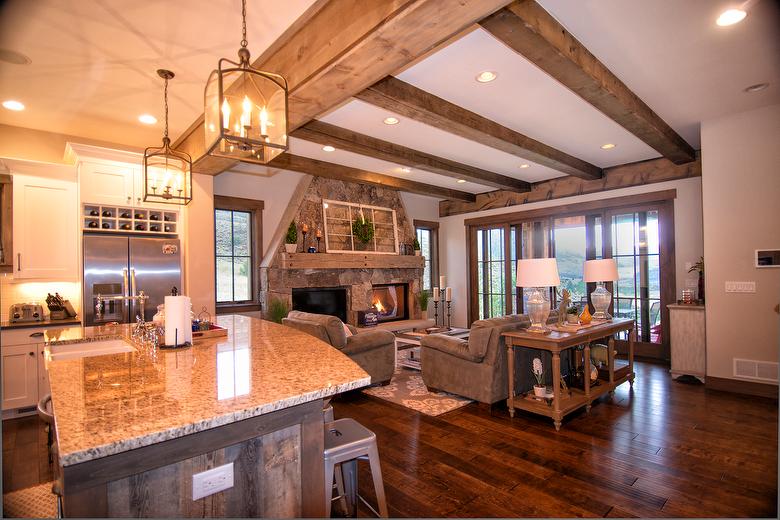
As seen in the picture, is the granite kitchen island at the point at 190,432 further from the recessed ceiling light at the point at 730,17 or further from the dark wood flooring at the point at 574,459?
the recessed ceiling light at the point at 730,17

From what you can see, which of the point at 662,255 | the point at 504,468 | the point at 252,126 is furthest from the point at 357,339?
the point at 662,255

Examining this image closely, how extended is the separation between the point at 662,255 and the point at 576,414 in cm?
331

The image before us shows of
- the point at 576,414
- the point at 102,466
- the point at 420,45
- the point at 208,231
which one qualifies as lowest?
the point at 576,414

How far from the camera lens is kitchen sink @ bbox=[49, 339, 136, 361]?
2.43 m

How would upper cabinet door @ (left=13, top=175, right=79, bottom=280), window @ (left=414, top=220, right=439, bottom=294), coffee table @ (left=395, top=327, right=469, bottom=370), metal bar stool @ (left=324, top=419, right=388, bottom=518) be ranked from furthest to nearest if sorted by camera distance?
window @ (left=414, top=220, right=439, bottom=294) < coffee table @ (left=395, top=327, right=469, bottom=370) < upper cabinet door @ (left=13, top=175, right=79, bottom=280) < metal bar stool @ (left=324, top=419, right=388, bottom=518)

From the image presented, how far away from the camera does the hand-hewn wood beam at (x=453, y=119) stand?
333 centimetres

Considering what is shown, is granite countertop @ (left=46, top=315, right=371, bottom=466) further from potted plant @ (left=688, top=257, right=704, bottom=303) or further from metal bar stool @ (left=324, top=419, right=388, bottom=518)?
potted plant @ (left=688, top=257, right=704, bottom=303)

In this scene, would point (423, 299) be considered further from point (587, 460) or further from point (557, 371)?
point (587, 460)

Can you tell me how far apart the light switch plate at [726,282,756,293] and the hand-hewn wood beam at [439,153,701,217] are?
1.84m

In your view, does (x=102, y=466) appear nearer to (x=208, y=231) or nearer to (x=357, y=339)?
(x=357, y=339)

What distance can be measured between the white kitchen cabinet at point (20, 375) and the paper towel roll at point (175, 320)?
276cm

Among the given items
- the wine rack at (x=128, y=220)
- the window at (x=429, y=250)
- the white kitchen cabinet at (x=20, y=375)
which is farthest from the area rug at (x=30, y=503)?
the window at (x=429, y=250)

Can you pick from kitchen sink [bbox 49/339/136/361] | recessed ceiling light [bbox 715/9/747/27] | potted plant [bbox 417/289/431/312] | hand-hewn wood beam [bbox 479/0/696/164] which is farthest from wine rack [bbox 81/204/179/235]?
recessed ceiling light [bbox 715/9/747/27]

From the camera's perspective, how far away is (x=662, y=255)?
570 cm
